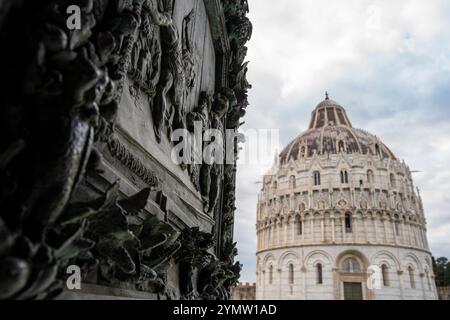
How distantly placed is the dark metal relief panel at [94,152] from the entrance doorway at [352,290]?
34.7 m

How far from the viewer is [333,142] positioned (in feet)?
133

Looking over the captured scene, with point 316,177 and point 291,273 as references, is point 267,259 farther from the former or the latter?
point 316,177

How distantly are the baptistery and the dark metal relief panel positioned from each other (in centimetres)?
3416

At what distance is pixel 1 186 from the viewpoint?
1258 mm

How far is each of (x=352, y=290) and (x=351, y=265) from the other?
96.6 inches

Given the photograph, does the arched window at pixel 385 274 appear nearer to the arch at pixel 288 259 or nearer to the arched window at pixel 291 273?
the arch at pixel 288 259

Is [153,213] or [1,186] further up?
[153,213]

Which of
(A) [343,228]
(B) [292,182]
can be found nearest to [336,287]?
(A) [343,228]

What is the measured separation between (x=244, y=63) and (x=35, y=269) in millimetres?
6341

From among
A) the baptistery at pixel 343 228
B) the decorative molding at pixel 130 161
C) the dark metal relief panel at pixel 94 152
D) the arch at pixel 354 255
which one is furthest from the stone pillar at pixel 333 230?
the decorative molding at pixel 130 161

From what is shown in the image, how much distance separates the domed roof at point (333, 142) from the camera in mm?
39875

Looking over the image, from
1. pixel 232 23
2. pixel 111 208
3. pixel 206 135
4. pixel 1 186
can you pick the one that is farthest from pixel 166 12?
pixel 232 23

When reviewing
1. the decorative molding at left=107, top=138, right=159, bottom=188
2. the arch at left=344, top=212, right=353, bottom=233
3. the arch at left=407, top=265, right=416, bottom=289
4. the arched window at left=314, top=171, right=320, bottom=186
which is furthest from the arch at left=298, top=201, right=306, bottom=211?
the decorative molding at left=107, top=138, right=159, bottom=188
